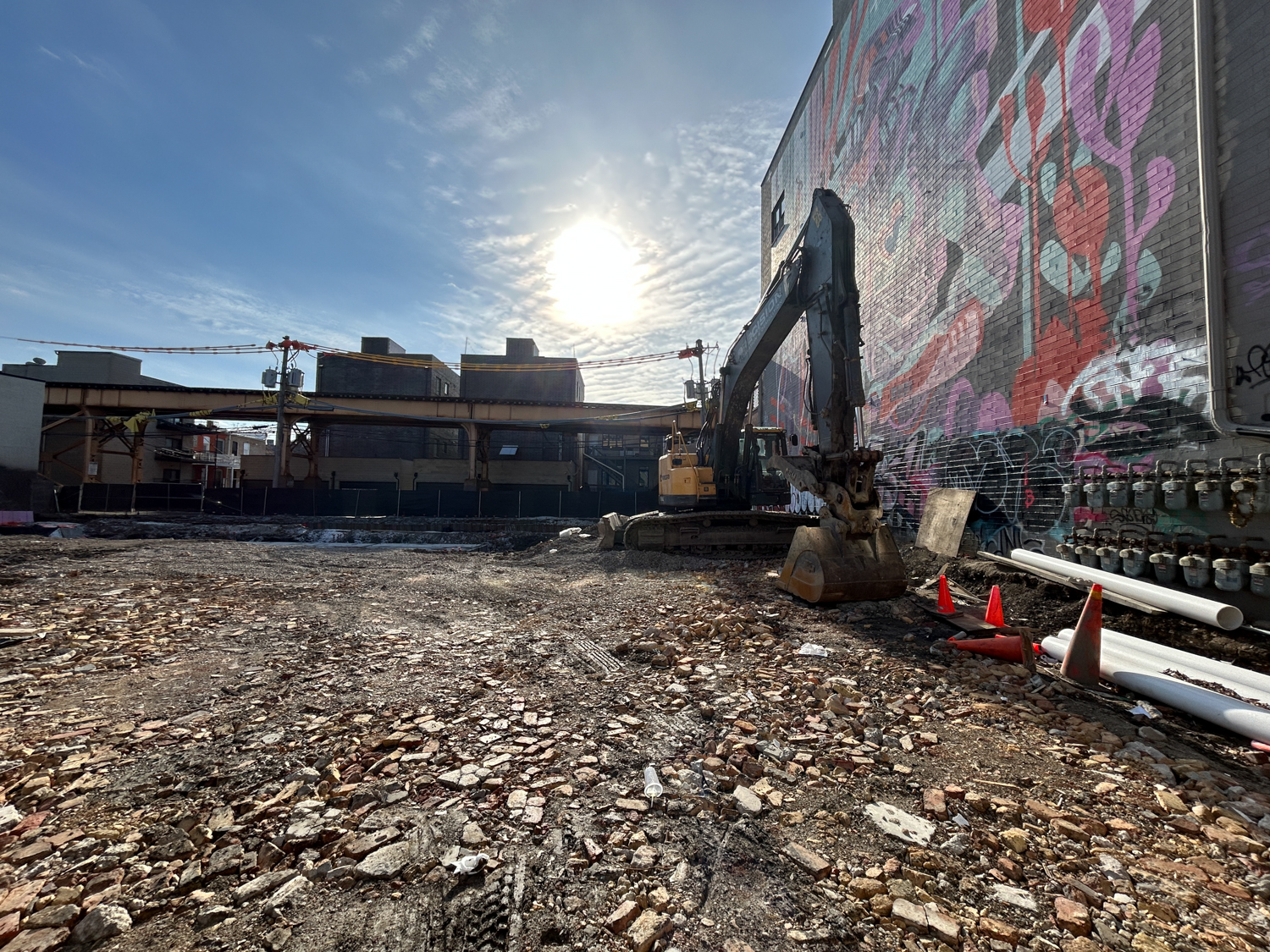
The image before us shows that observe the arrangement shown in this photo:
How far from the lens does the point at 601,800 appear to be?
2467 mm

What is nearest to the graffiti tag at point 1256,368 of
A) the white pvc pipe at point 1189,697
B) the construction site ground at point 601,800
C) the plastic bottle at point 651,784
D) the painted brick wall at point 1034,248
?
the painted brick wall at point 1034,248

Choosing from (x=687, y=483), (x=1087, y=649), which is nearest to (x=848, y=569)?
(x=1087, y=649)

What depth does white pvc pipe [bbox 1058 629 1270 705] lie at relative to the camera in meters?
3.53

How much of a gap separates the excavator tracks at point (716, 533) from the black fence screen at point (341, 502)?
12.1 metres

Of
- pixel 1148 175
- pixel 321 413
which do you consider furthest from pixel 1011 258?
pixel 321 413

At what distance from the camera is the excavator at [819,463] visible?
618cm

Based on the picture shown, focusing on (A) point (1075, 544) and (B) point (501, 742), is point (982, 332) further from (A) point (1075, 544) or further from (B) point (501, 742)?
(B) point (501, 742)

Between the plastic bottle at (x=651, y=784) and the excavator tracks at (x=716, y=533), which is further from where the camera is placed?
the excavator tracks at (x=716, y=533)

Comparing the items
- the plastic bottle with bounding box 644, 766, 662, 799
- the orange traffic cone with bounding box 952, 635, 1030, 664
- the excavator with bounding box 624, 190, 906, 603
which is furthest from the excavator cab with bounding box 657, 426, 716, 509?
the plastic bottle with bounding box 644, 766, 662, 799

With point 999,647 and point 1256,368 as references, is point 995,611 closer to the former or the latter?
point 999,647

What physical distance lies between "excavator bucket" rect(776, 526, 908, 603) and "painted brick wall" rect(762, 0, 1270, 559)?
301cm

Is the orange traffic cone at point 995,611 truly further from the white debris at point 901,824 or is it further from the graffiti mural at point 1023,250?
the white debris at point 901,824

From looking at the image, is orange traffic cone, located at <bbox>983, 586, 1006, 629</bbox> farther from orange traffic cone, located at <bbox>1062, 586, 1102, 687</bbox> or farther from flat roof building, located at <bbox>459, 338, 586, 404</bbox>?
flat roof building, located at <bbox>459, 338, 586, 404</bbox>

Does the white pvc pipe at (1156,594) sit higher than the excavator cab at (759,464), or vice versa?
the excavator cab at (759,464)
